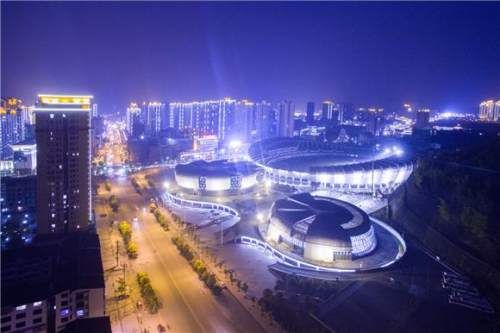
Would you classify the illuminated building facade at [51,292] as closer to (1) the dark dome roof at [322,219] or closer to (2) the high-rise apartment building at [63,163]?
(2) the high-rise apartment building at [63,163]

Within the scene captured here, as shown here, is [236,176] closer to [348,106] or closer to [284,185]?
[284,185]

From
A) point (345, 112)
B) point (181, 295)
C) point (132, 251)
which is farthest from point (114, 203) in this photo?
point (345, 112)

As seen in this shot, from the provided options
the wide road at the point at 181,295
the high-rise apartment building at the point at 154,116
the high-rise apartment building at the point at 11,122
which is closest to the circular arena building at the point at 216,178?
the wide road at the point at 181,295

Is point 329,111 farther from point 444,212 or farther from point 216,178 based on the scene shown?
point 444,212

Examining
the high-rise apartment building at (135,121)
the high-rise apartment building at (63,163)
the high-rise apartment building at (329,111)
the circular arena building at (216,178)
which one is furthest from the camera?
the high-rise apartment building at (329,111)

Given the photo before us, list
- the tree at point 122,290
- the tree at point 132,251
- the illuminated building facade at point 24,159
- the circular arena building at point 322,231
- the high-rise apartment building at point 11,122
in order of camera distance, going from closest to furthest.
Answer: the tree at point 122,290 → the circular arena building at point 322,231 → the tree at point 132,251 → the illuminated building facade at point 24,159 → the high-rise apartment building at point 11,122

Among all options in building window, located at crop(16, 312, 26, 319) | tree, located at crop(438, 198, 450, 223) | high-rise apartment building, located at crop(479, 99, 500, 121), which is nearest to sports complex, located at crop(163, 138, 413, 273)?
tree, located at crop(438, 198, 450, 223)

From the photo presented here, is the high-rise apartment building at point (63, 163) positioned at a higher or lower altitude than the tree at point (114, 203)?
higher

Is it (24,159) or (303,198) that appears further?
(24,159)
